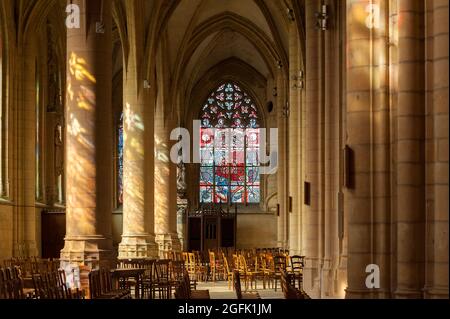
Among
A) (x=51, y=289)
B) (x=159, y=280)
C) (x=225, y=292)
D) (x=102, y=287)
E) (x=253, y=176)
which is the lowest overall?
(x=225, y=292)

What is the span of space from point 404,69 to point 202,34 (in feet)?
97.9

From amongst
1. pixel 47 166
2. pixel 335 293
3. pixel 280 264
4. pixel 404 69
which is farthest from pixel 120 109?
pixel 404 69

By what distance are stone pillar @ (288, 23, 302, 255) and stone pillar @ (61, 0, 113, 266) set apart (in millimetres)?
11230

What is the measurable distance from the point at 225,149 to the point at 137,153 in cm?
2106

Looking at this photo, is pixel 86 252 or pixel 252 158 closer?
pixel 86 252

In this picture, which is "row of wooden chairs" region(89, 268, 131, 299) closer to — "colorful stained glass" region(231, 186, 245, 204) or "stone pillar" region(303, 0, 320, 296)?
"stone pillar" region(303, 0, 320, 296)

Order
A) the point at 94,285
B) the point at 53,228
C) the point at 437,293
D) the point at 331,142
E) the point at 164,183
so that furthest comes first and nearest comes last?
the point at 164,183 < the point at 53,228 < the point at 331,142 < the point at 94,285 < the point at 437,293

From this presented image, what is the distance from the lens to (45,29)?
Answer: 107 feet

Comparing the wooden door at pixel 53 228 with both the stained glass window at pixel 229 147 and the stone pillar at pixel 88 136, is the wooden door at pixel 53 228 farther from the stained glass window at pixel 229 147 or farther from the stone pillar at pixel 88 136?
the stained glass window at pixel 229 147

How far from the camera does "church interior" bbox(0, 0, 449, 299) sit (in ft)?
34.5

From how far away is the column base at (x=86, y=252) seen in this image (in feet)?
55.9

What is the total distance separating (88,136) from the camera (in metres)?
17.7

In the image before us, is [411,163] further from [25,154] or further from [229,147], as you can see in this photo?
[229,147]

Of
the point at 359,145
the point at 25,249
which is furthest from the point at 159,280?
the point at 25,249
